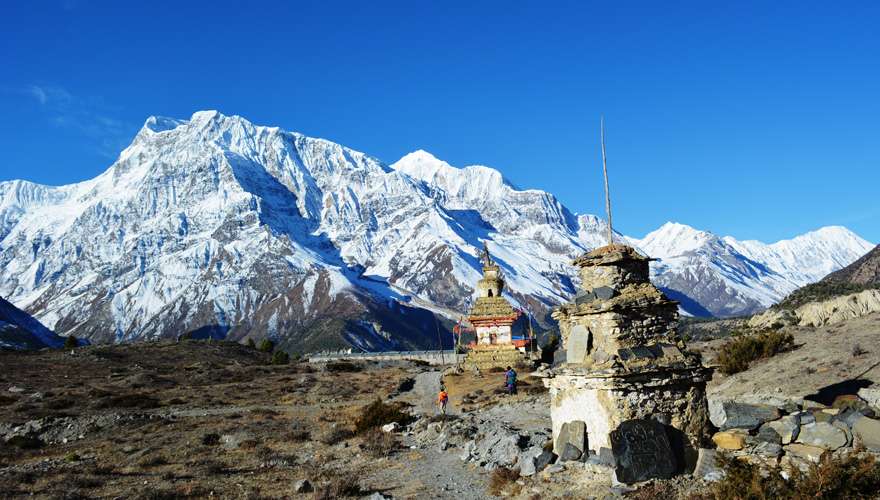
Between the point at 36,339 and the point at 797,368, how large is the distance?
158035mm

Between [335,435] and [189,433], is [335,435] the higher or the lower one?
the higher one

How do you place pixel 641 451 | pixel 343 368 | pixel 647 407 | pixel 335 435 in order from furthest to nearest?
1. pixel 343 368
2. pixel 335 435
3. pixel 647 407
4. pixel 641 451

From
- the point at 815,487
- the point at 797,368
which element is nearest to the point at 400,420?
the point at 797,368

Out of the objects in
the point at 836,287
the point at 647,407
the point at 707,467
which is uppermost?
the point at 836,287

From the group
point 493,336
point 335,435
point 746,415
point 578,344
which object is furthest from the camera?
point 493,336

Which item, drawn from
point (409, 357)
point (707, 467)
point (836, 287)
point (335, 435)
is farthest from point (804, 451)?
point (409, 357)

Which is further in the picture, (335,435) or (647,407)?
(335,435)

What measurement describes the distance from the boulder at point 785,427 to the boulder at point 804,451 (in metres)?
0.13

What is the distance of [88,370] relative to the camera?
59688mm

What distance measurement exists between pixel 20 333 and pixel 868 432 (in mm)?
165571

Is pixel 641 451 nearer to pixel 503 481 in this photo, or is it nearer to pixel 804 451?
pixel 804 451

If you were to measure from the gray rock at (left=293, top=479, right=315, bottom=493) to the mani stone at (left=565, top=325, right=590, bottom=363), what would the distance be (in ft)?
24.2

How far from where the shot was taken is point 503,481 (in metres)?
13.9

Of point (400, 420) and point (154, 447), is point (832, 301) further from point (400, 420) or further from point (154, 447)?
point (154, 447)
